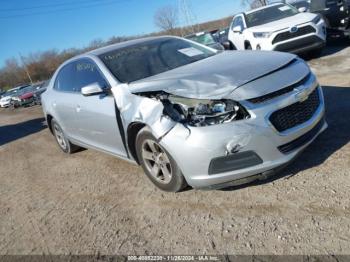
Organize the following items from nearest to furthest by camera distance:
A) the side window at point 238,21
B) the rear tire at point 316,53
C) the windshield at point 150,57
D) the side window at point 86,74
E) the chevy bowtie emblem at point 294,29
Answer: the windshield at point 150,57 < the side window at point 86,74 < the chevy bowtie emblem at point 294,29 < the rear tire at point 316,53 < the side window at point 238,21

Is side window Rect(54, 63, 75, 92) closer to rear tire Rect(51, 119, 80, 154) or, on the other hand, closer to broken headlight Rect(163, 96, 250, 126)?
rear tire Rect(51, 119, 80, 154)

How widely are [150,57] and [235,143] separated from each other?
79.0 inches

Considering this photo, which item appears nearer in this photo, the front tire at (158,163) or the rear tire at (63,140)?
the front tire at (158,163)

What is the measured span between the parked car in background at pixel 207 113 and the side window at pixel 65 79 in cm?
107

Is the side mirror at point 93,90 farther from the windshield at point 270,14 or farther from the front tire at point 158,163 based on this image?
the windshield at point 270,14

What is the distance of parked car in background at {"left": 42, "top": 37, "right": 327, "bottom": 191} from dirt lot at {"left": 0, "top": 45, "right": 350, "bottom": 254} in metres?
0.28

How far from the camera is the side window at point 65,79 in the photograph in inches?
215

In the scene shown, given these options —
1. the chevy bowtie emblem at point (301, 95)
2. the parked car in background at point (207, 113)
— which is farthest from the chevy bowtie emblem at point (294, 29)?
the chevy bowtie emblem at point (301, 95)

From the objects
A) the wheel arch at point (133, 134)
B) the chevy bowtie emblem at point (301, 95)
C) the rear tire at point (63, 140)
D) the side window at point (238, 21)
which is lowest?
the rear tire at point (63, 140)

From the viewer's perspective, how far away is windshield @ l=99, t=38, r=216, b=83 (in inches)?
169

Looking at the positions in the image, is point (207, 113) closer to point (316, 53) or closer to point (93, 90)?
point (93, 90)

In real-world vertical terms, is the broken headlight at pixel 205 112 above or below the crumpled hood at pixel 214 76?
below

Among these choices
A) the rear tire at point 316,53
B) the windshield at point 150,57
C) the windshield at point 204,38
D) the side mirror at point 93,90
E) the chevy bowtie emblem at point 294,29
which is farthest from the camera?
the windshield at point 204,38

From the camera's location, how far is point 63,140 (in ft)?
21.3
